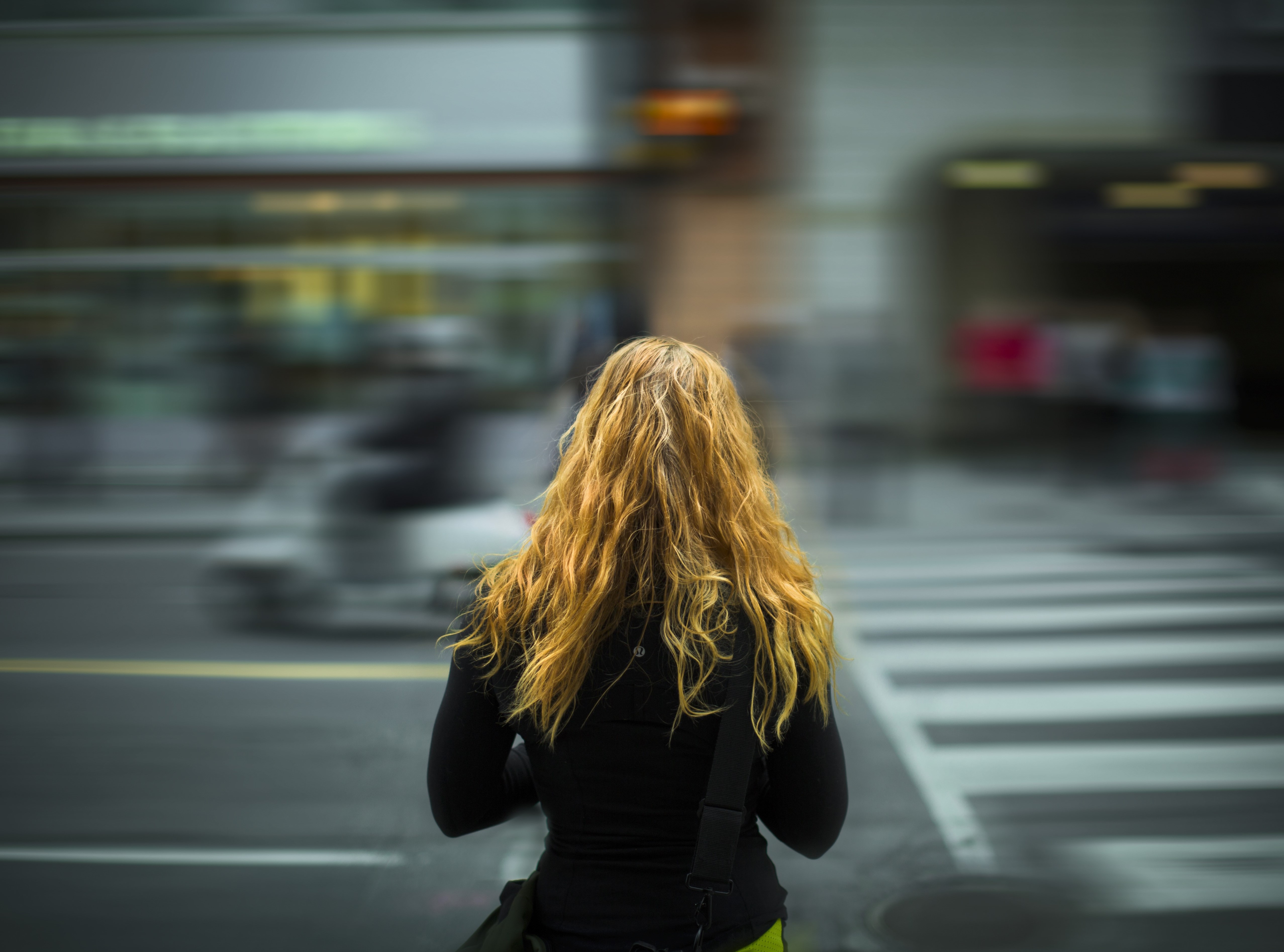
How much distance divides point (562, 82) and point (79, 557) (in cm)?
664

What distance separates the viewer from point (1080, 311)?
488 inches

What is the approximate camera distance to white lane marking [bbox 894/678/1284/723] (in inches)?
208

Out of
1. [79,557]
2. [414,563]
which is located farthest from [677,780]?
[79,557]

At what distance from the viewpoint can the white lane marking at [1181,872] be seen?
3.39 metres

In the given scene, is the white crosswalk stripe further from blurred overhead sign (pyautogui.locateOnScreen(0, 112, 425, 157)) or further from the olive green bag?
blurred overhead sign (pyautogui.locateOnScreen(0, 112, 425, 157))

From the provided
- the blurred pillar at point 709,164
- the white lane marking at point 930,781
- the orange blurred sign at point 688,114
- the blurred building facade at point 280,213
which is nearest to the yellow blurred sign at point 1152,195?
the blurred pillar at point 709,164

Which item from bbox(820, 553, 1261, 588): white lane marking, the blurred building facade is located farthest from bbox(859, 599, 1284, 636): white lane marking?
the blurred building facade

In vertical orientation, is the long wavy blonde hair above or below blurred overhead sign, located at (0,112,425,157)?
below

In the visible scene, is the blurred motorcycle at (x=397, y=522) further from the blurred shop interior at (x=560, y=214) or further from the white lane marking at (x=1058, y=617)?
the blurred shop interior at (x=560, y=214)

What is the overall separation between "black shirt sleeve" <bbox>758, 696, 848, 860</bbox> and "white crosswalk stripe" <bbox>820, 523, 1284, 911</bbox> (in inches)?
87.5

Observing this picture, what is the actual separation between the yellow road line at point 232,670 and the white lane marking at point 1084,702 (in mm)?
2560

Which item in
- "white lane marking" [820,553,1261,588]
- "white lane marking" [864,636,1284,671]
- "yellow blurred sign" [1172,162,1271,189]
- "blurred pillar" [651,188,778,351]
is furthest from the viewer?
"yellow blurred sign" [1172,162,1271,189]

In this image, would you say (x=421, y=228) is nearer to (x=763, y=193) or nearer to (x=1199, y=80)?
(x=763, y=193)

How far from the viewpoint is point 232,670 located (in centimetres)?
602
